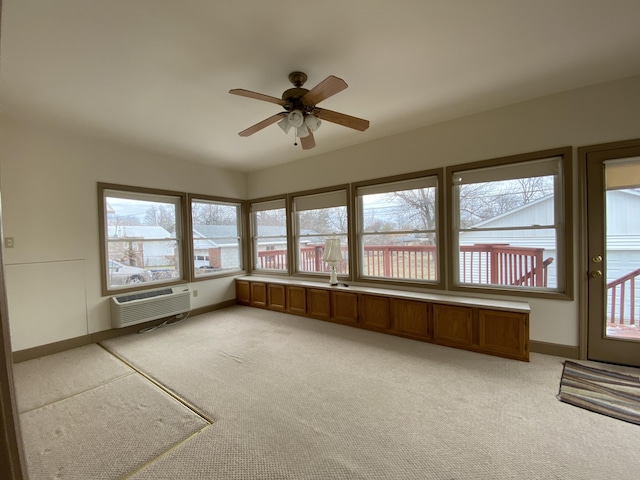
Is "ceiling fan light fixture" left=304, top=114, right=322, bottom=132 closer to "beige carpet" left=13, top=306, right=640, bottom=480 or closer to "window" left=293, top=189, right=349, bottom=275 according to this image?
"window" left=293, top=189, right=349, bottom=275

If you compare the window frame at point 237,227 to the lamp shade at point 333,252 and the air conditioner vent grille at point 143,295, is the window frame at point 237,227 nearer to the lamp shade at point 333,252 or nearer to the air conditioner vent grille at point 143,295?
the air conditioner vent grille at point 143,295

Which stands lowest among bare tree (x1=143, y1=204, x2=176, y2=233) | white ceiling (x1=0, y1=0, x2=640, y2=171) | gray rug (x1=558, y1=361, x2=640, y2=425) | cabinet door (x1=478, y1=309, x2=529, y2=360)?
gray rug (x1=558, y1=361, x2=640, y2=425)

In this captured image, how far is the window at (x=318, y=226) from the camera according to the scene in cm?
468

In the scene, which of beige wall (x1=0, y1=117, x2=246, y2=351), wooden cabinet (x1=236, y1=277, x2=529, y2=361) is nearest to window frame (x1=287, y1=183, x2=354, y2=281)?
wooden cabinet (x1=236, y1=277, x2=529, y2=361)

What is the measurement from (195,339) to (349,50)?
142 inches

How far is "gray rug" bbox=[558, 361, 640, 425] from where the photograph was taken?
2.18 m

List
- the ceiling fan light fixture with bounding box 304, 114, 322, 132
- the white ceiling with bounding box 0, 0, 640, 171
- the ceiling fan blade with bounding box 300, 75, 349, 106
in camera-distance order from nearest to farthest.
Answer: the white ceiling with bounding box 0, 0, 640, 171, the ceiling fan blade with bounding box 300, 75, 349, 106, the ceiling fan light fixture with bounding box 304, 114, 322, 132

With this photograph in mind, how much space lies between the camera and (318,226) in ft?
16.5

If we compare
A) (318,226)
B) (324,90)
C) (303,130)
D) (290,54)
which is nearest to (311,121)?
(303,130)

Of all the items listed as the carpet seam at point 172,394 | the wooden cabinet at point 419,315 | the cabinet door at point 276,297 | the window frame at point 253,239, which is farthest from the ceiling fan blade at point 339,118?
the cabinet door at point 276,297

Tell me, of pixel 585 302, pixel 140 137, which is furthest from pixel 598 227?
pixel 140 137

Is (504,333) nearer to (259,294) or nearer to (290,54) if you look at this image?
(290,54)

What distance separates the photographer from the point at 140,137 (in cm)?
380

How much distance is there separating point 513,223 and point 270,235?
13.0 feet
